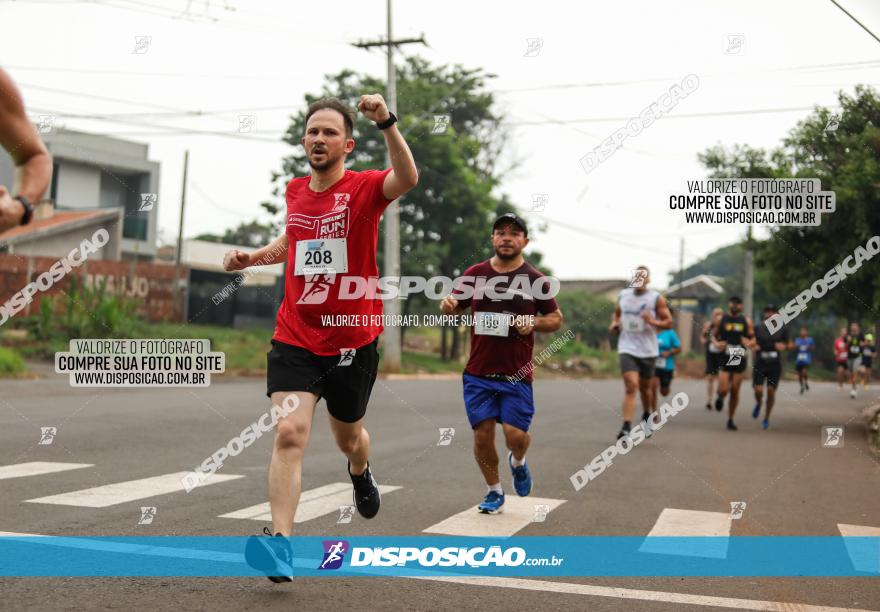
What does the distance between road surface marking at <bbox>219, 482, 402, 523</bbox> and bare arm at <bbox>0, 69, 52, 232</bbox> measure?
11.9 ft

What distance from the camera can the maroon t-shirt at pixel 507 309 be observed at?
23.3ft

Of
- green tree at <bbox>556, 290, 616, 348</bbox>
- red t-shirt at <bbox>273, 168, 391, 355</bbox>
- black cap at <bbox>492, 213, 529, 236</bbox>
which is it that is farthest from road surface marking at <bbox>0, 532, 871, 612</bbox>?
green tree at <bbox>556, 290, 616, 348</bbox>

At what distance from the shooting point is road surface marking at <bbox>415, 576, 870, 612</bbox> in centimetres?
462

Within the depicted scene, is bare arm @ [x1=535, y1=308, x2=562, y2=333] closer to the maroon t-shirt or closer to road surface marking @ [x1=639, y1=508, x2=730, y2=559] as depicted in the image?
the maroon t-shirt

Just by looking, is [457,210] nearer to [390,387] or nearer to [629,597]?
[390,387]

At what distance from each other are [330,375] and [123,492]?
2.88 m

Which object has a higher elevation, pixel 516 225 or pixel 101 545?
pixel 516 225

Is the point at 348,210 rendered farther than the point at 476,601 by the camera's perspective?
Yes

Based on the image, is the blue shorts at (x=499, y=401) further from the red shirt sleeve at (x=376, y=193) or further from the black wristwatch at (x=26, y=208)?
the black wristwatch at (x=26, y=208)

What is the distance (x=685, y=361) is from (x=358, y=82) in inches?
976

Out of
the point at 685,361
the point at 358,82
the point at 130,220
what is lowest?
the point at 685,361

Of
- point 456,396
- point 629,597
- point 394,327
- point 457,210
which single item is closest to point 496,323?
point 629,597

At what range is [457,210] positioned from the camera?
3428 cm

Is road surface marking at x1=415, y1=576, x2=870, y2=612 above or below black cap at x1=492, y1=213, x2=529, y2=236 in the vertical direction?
below
